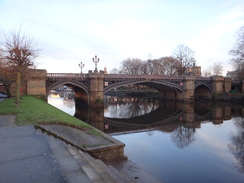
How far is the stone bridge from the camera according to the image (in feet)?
82.0

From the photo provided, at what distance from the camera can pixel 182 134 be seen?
42.7 ft

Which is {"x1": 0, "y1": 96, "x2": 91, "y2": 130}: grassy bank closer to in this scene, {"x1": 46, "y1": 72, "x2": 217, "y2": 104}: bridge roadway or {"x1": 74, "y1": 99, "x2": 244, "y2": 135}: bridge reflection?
{"x1": 74, "y1": 99, "x2": 244, "y2": 135}: bridge reflection

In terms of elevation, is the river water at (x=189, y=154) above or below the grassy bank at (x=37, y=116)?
below

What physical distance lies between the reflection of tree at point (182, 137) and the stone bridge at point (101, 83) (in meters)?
13.6

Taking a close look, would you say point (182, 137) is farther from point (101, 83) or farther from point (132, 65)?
point (132, 65)

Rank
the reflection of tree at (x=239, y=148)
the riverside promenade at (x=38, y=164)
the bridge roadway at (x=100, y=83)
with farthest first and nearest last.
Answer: the bridge roadway at (x=100, y=83), the reflection of tree at (x=239, y=148), the riverside promenade at (x=38, y=164)

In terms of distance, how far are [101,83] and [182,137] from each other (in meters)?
18.5

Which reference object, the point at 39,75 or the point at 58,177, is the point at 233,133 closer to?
the point at 58,177

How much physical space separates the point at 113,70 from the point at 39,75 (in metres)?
74.3

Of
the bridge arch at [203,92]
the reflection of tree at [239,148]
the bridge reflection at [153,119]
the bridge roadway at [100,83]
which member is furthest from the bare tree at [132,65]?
the reflection of tree at [239,148]

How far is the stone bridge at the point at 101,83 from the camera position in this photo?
2498cm

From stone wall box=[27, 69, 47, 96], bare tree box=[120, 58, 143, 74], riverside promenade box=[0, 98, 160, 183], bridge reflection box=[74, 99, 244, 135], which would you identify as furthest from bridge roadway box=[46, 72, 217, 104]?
bare tree box=[120, 58, 143, 74]

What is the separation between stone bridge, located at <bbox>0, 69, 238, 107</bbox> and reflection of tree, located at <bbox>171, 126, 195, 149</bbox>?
1364 cm

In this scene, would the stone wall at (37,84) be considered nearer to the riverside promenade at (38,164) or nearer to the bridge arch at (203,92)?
the riverside promenade at (38,164)
